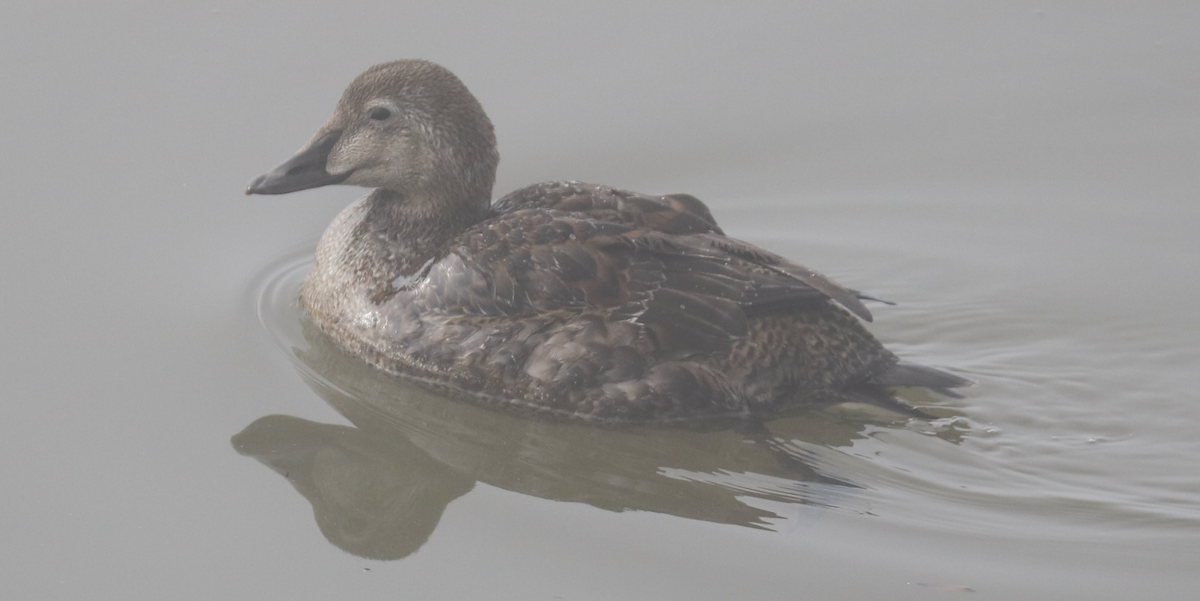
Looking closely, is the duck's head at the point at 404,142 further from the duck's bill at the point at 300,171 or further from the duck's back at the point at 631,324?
the duck's back at the point at 631,324

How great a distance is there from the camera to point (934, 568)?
498 cm

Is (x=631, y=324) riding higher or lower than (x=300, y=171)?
lower

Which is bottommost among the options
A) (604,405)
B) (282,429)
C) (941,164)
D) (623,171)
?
(282,429)

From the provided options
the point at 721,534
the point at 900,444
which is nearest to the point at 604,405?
the point at 721,534

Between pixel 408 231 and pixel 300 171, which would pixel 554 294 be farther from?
pixel 300 171

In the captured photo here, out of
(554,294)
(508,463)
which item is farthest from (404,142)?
(508,463)

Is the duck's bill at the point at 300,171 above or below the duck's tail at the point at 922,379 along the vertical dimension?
above

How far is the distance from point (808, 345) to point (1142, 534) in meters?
1.39

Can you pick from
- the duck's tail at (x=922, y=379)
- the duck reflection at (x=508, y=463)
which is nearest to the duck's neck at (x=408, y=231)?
the duck reflection at (x=508, y=463)

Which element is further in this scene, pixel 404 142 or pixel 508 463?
pixel 404 142

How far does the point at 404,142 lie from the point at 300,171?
469 mm

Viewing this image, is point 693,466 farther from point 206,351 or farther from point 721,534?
point 206,351

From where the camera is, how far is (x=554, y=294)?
5.69 m

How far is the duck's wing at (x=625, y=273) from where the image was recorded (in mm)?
5617
